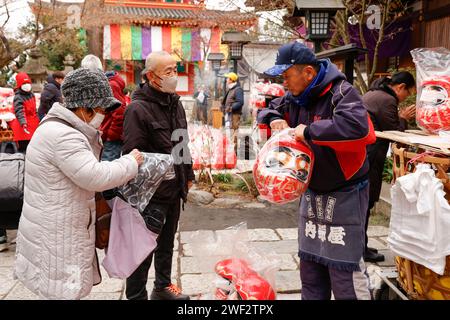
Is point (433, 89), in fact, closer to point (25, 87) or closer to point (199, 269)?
point (199, 269)

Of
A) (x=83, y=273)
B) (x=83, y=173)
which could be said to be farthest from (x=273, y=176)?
(x=83, y=273)

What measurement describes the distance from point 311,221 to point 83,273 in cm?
147

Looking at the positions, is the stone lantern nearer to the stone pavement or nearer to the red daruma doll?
the stone pavement

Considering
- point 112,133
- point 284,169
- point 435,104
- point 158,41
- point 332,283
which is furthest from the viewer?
point 158,41

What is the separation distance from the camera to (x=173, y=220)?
144 inches

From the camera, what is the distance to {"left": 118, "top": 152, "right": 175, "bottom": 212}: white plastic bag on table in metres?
2.71

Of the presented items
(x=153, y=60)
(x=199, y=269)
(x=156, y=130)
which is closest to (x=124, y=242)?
(x=199, y=269)

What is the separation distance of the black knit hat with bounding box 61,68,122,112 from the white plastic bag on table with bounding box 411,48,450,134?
7.66ft

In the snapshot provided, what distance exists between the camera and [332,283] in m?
2.73

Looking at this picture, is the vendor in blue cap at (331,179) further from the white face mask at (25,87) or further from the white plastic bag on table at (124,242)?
the white face mask at (25,87)

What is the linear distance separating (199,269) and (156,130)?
1.13 meters

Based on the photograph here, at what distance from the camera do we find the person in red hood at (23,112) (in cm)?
791

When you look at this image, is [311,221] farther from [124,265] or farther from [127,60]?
[127,60]

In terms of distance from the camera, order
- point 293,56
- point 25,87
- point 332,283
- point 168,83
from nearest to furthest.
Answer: point 293,56
point 332,283
point 168,83
point 25,87
